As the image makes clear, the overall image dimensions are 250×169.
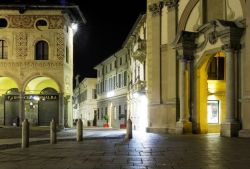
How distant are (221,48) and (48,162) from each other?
15006 millimetres

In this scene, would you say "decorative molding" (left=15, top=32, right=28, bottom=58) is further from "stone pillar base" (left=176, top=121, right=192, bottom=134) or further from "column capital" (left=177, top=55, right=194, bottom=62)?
"stone pillar base" (left=176, top=121, right=192, bottom=134)

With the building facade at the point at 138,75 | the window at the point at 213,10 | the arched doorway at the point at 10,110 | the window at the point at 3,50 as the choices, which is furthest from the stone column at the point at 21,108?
the window at the point at 213,10

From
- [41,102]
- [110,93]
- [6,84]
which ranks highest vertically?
[6,84]

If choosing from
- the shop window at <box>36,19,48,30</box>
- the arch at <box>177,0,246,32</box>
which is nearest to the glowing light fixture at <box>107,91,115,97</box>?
the shop window at <box>36,19,48,30</box>

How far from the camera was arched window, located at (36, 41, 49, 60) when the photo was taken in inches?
1670

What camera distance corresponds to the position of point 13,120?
143ft

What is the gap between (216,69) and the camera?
2894cm

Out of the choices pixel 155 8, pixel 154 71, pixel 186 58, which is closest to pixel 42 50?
pixel 155 8

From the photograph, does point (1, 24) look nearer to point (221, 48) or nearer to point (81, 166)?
point (221, 48)

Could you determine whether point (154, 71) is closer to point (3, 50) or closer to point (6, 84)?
point (3, 50)

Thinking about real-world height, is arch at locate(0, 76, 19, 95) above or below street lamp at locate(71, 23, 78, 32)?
below

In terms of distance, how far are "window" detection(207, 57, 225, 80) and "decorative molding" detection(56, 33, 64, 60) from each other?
17133mm

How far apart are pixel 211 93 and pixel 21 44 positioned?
65.2 feet

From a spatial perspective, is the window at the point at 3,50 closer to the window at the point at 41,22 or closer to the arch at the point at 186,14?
the window at the point at 41,22
